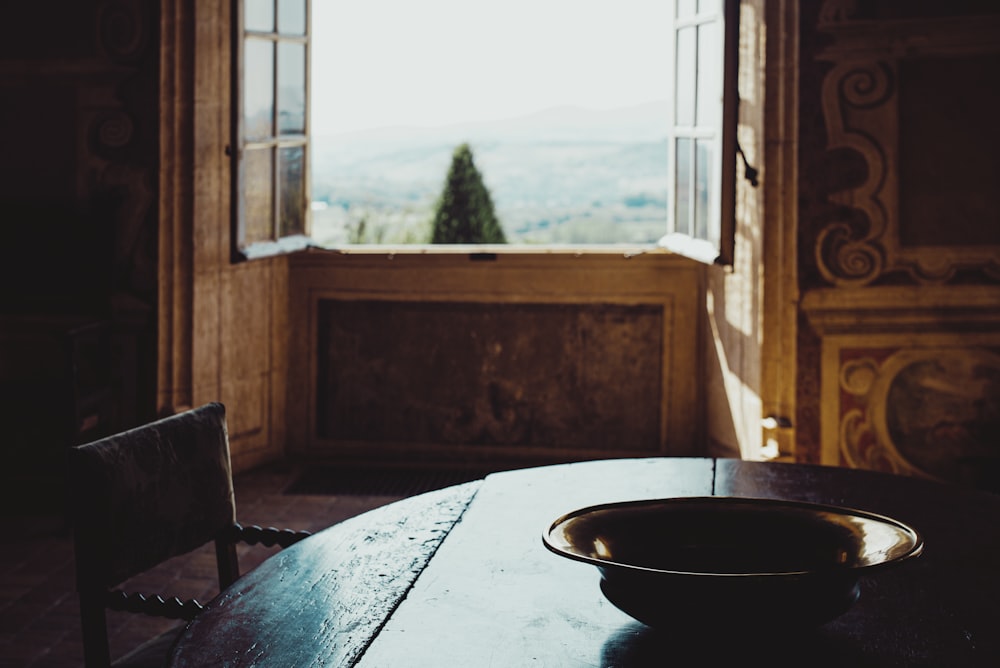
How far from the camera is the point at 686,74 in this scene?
4492mm

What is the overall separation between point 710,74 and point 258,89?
6.36ft

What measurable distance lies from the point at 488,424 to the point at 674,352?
0.98 meters

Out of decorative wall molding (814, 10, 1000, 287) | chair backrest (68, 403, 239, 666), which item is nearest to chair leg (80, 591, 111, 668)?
chair backrest (68, 403, 239, 666)

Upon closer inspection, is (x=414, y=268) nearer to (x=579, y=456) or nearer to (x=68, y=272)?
(x=579, y=456)

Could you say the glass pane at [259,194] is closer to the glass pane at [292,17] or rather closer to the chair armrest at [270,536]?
the glass pane at [292,17]

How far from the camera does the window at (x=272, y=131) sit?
4.44 m

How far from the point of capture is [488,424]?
5.32m

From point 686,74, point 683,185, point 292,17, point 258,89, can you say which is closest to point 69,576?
point 258,89

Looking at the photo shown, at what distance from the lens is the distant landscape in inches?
478

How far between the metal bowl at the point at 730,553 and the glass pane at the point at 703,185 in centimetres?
285

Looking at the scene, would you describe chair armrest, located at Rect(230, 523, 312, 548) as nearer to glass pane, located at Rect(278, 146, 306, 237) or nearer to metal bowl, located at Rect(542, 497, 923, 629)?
metal bowl, located at Rect(542, 497, 923, 629)

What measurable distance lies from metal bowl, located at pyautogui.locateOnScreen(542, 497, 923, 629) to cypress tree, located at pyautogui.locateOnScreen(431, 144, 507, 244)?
5930 millimetres

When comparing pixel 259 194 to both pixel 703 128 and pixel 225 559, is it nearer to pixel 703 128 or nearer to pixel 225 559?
pixel 703 128

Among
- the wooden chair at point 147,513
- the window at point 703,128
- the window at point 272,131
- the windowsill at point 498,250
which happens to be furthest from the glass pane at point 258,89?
the wooden chair at point 147,513
